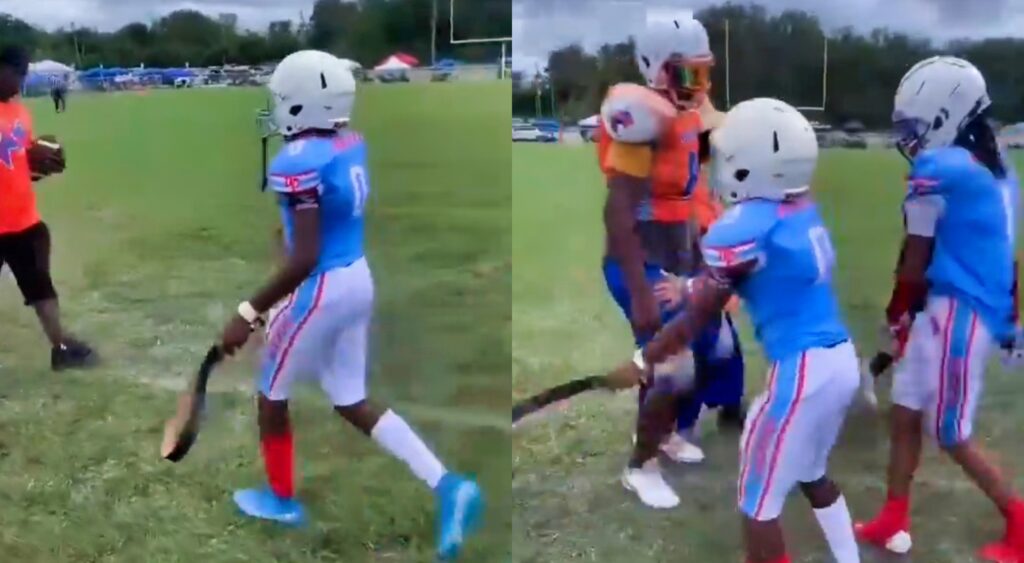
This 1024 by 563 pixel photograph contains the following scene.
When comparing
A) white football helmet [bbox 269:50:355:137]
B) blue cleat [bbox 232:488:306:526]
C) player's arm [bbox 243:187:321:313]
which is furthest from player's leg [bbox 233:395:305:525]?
white football helmet [bbox 269:50:355:137]

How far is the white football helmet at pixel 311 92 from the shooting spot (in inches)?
95.3

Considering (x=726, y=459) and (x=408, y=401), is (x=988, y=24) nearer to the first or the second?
(x=726, y=459)

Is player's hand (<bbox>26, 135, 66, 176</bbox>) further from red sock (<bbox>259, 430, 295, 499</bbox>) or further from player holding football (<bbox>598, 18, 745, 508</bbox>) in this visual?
player holding football (<bbox>598, 18, 745, 508</bbox>)

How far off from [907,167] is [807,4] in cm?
38

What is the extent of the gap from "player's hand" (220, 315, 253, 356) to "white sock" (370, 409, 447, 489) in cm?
35

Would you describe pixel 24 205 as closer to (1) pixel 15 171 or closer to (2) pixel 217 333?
(1) pixel 15 171

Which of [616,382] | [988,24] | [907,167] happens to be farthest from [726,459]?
[988,24]

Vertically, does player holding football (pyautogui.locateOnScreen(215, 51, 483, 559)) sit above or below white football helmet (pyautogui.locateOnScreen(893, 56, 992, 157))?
below

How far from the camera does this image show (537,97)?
2.48 m

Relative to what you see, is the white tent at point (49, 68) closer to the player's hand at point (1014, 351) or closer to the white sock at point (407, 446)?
the white sock at point (407, 446)

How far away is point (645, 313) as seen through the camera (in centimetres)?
243

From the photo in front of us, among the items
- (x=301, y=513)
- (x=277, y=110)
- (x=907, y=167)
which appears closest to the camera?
(x=907, y=167)

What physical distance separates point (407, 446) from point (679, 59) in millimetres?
1010

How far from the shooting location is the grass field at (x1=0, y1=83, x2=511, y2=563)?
257 centimetres
